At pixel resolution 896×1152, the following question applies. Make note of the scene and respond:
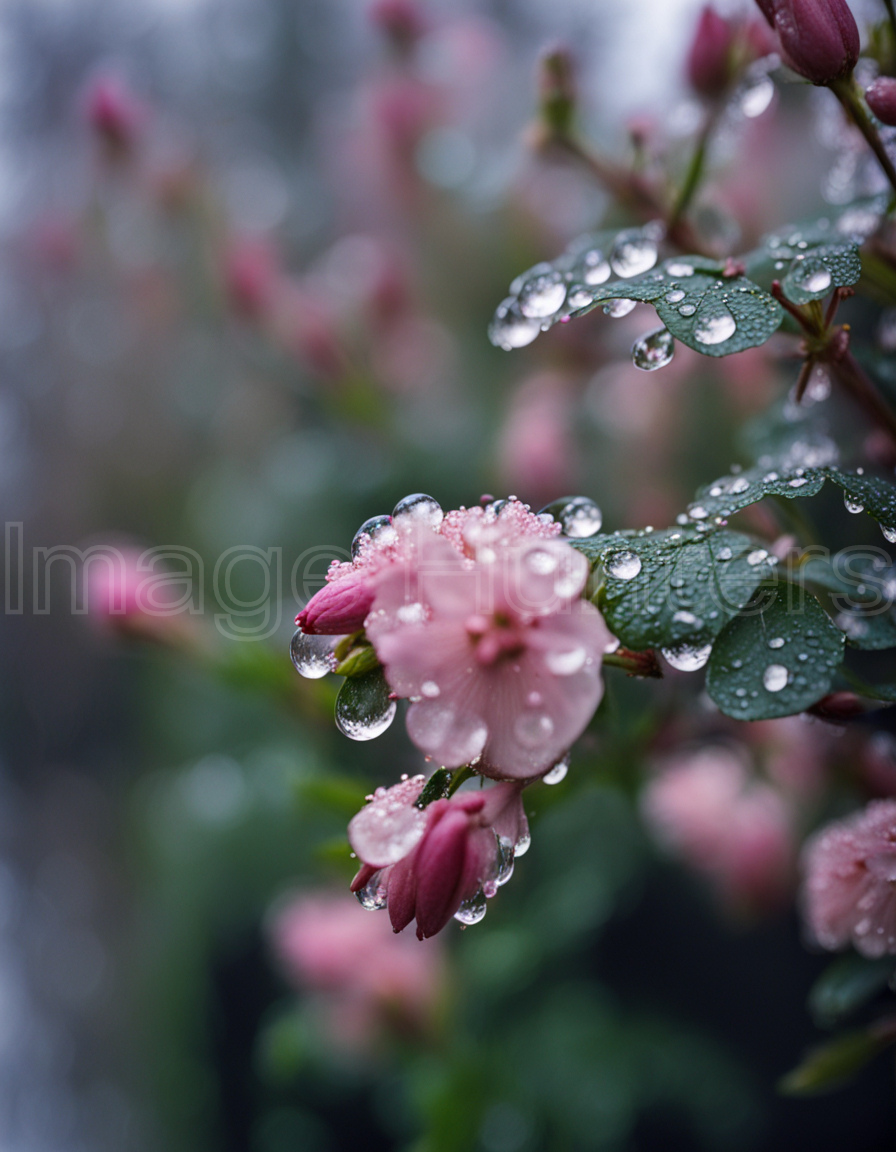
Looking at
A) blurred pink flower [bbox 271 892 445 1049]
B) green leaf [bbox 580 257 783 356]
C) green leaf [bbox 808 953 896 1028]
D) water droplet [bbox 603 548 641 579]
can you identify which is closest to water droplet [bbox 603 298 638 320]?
green leaf [bbox 580 257 783 356]

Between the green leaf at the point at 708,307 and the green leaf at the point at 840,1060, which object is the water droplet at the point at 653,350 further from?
the green leaf at the point at 840,1060

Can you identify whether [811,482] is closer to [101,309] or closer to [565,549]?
[565,549]

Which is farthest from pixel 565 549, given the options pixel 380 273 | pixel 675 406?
pixel 380 273

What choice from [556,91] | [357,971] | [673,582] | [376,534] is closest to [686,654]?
[673,582]

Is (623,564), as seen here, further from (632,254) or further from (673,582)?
(632,254)

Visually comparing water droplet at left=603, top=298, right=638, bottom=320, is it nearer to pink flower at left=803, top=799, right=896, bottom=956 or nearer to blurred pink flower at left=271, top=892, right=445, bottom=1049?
pink flower at left=803, top=799, right=896, bottom=956

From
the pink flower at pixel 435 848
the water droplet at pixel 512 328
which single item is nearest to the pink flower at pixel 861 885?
the pink flower at pixel 435 848
